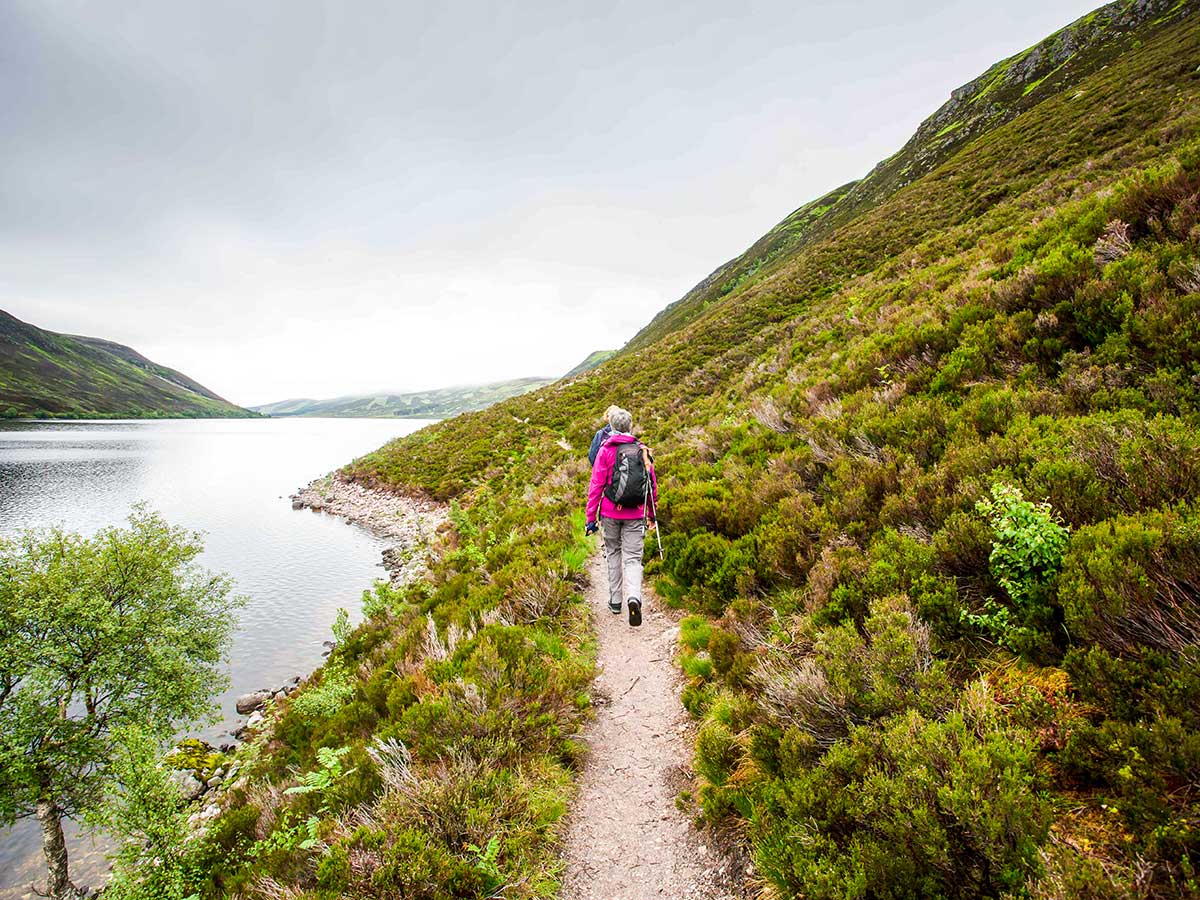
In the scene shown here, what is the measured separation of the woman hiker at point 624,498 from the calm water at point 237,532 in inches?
431

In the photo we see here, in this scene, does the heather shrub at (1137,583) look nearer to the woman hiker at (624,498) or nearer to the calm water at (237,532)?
the woman hiker at (624,498)

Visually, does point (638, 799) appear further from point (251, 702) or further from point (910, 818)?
point (251, 702)

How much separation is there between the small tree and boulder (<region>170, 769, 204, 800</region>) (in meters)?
1.39

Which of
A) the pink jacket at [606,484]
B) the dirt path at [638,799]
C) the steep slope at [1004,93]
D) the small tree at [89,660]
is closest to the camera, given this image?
the dirt path at [638,799]

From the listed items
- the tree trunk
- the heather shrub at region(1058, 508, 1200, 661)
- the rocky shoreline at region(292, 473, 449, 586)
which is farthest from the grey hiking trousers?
the tree trunk

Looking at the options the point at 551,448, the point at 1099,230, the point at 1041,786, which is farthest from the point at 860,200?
the point at 1041,786

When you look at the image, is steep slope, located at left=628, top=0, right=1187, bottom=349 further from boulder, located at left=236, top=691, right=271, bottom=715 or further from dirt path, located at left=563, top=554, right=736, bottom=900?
boulder, located at left=236, top=691, right=271, bottom=715

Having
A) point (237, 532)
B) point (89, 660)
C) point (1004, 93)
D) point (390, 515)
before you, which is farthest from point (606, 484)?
point (1004, 93)

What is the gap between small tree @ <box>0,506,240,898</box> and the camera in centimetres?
1021

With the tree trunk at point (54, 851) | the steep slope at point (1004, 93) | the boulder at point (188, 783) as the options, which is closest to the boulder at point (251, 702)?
the boulder at point (188, 783)

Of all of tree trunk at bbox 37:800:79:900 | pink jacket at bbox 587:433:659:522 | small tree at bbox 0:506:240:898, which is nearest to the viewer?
pink jacket at bbox 587:433:659:522

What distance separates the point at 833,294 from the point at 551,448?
15.5 metres

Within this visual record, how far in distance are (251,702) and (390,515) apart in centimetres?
1422

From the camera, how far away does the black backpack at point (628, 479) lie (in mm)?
6969
